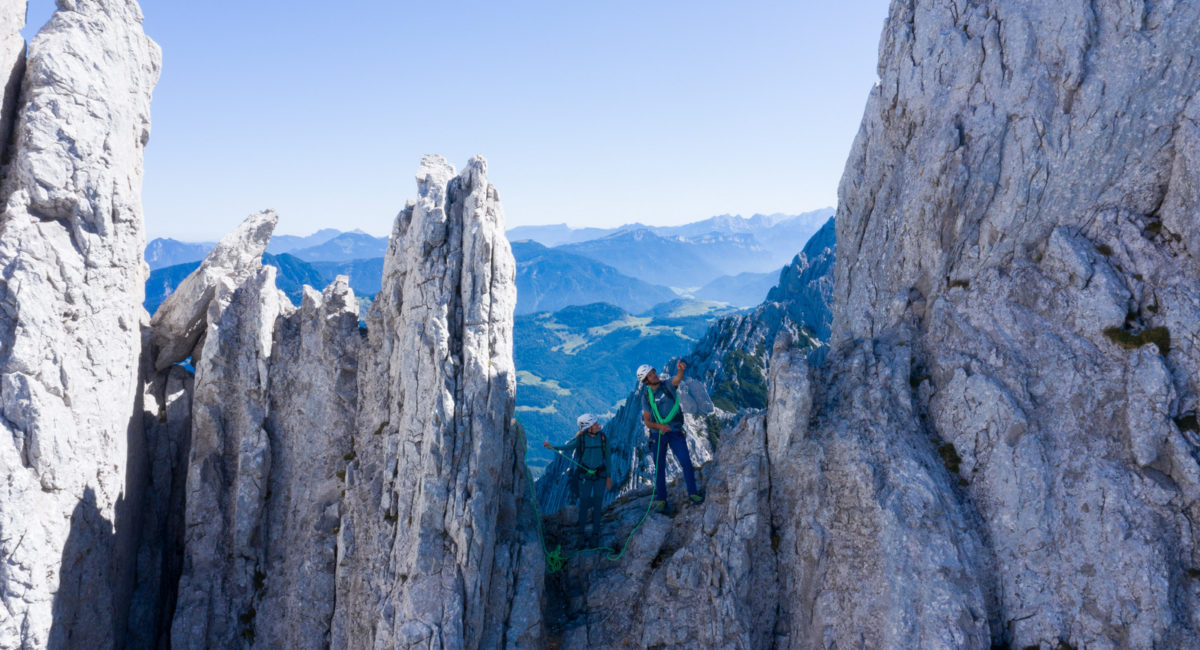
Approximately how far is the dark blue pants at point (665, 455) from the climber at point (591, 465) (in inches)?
79.9

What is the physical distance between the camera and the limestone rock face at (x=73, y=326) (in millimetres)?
18609

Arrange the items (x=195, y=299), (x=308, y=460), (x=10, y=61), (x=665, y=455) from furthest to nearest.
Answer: (x=195, y=299) < (x=308, y=460) < (x=665, y=455) < (x=10, y=61)

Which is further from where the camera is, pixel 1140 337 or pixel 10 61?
pixel 10 61

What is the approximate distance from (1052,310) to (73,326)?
32833 mm

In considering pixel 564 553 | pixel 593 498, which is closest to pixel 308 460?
pixel 564 553

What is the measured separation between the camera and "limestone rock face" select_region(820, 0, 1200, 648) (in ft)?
56.1

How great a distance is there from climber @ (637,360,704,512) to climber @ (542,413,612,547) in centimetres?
210

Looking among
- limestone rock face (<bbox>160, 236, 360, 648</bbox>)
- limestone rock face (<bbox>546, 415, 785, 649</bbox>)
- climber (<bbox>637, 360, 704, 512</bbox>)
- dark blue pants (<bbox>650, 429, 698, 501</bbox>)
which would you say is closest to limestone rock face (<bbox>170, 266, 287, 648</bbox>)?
limestone rock face (<bbox>160, 236, 360, 648</bbox>)

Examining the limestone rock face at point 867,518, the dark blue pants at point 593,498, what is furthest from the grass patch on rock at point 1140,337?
the dark blue pants at point 593,498

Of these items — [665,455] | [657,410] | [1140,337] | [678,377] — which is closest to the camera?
[1140,337]

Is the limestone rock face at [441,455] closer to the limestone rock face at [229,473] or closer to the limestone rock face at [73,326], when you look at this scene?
the limestone rock face at [229,473]

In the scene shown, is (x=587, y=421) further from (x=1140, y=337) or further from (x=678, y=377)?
(x=1140, y=337)

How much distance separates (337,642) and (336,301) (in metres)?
13.4

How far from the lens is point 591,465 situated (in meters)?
24.0
